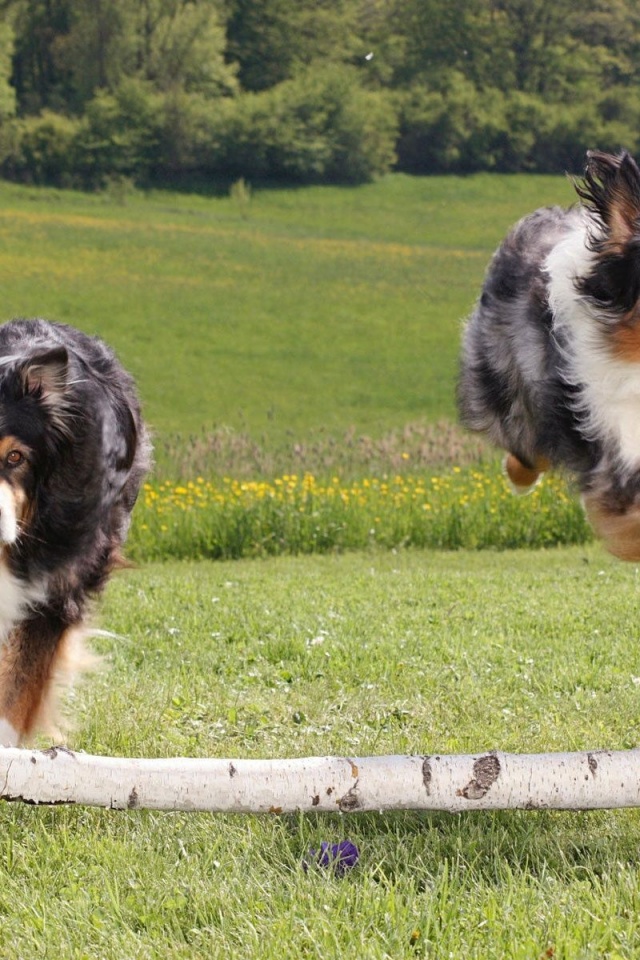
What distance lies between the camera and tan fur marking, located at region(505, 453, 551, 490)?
5969 mm

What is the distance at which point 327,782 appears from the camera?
3.39m

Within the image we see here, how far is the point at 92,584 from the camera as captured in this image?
481 cm

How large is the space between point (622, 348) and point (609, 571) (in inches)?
199

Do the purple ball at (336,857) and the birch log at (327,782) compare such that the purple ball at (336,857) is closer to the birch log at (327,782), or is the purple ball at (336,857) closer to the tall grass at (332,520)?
the birch log at (327,782)

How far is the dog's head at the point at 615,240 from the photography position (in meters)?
4.31

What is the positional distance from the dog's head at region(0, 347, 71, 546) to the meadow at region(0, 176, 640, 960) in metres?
1.10

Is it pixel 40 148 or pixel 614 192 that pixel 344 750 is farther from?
pixel 40 148

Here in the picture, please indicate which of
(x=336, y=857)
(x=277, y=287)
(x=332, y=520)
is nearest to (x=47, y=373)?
(x=336, y=857)

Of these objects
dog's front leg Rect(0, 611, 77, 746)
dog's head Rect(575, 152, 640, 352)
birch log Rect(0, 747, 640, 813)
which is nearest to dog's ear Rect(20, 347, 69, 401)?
dog's front leg Rect(0, 611, 77, 746)

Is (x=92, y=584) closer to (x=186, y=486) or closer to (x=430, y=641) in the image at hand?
(x=430, y=641)

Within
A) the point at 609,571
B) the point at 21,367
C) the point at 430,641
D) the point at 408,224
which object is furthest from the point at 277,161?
the point at 21,367

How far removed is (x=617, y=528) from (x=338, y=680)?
159cm

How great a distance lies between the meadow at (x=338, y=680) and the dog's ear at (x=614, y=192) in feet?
5.26

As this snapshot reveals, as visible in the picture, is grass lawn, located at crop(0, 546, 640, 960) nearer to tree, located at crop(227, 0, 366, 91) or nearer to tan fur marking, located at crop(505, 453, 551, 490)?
tan fur marking, located at crop(505, 453, 551, 490)
